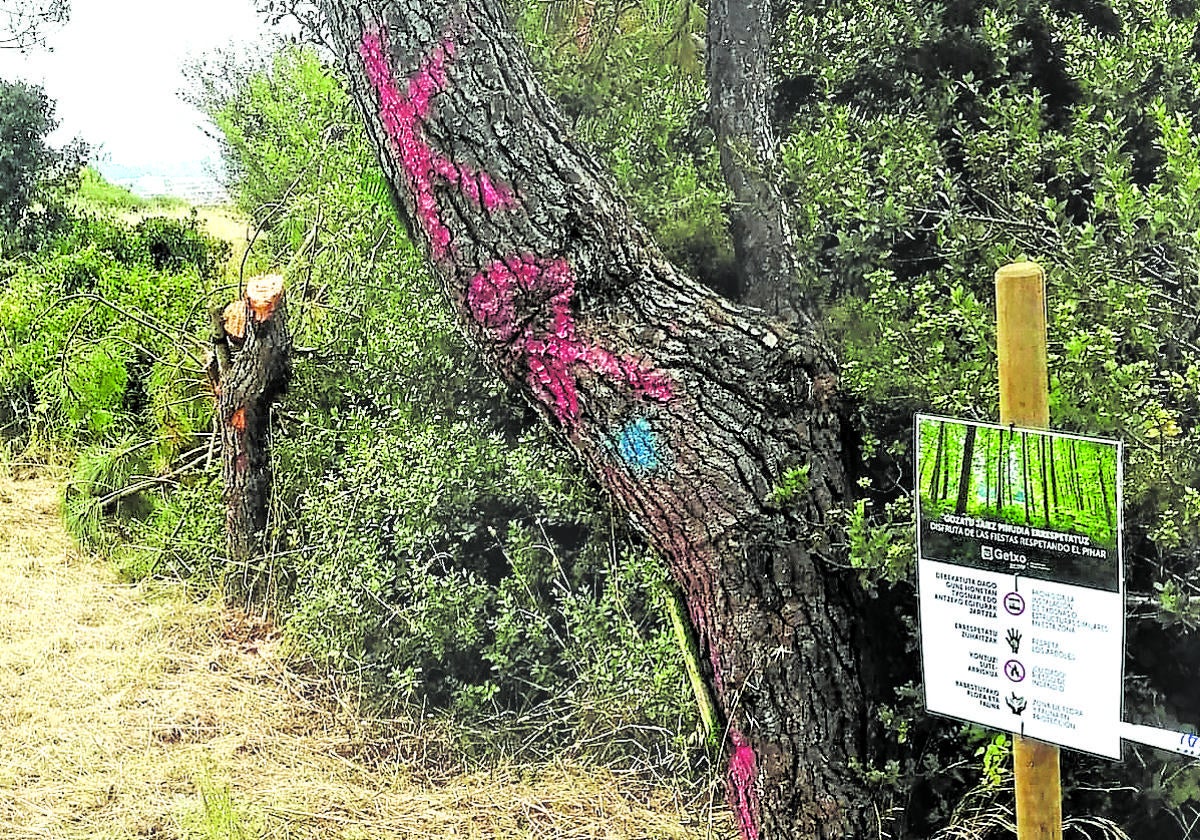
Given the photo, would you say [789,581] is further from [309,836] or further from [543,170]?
[309,836]

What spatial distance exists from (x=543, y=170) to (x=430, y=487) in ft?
3.60

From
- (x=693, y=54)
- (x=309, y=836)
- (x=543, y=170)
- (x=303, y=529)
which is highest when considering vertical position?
(x=693, y=54)

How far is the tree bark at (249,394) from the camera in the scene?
3.22 meters

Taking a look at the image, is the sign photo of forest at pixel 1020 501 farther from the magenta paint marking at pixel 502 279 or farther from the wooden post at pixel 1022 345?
the magenta paint marking at pixel 502 279

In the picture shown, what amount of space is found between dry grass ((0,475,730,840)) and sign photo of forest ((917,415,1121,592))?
3.73ft

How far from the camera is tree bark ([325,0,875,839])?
66.0 inches

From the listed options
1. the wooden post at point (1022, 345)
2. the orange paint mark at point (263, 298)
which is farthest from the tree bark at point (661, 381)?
the orange paint mark at point (263, 298)

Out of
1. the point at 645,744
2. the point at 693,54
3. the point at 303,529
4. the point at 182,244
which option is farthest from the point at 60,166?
the point at 645,744

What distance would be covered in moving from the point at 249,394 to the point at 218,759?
42.1 inches

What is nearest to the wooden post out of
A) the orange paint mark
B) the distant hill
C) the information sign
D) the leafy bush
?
the information sign

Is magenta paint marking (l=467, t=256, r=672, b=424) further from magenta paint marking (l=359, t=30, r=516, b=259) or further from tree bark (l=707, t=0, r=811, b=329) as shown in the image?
tree bark (l=707, t=0, r=811, b=329)

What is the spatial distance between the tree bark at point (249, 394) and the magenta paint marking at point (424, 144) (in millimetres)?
1501

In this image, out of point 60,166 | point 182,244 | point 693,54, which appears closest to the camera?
point 693,54

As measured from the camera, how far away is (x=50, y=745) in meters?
2.72
